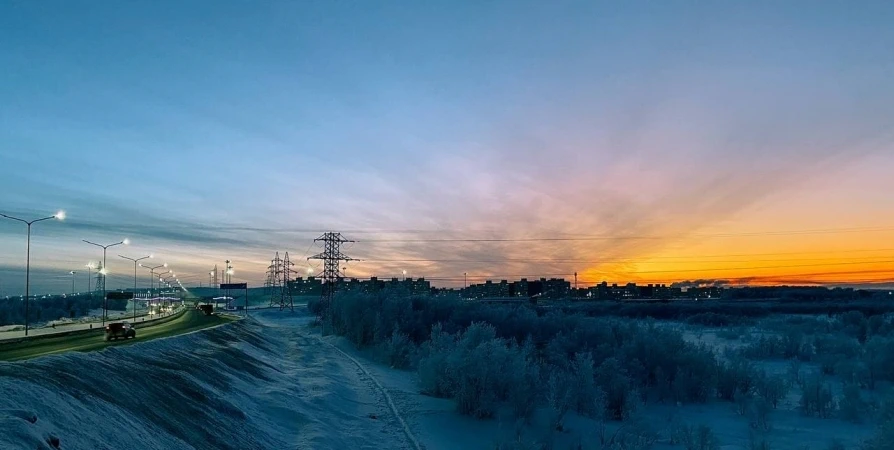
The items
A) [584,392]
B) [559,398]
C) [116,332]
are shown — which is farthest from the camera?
[116,332]

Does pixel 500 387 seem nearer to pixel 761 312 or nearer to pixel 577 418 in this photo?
pixel 577 418

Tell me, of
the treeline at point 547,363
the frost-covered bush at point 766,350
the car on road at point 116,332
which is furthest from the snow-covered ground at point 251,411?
the frost-covered bush at point 766,350

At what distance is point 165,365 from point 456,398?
965 cm

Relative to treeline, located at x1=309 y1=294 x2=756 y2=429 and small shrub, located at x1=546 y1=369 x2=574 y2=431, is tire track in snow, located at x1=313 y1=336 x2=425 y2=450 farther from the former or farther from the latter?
small shrub, located at x1=546 y1=369 x2=574 y2=431

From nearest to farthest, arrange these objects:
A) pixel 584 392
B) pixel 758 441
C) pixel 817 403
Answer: pixel 758 441 < pixel 584 392 < pixel 817 403

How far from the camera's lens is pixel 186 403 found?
53.1ft

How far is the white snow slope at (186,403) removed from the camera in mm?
10602

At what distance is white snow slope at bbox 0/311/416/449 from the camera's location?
417 inches

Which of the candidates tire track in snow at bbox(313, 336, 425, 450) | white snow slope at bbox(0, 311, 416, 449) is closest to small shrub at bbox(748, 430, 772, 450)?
tire track in snow at bbox(313, 336, 425, 450)

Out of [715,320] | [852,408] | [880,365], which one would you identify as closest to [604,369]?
[852,408]

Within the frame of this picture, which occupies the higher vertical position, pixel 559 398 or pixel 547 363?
pixel 559 398

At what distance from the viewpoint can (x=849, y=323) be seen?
62750 millimetres

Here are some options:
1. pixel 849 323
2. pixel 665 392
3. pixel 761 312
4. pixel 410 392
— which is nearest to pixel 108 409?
pixel 410 392

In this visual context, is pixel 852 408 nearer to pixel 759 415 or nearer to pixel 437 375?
pixel 759 415
